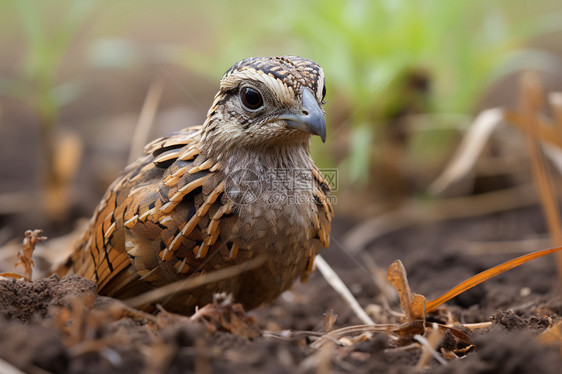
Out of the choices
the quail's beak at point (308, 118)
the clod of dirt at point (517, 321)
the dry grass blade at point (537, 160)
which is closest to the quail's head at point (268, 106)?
the quail's beak at point (308, 118)

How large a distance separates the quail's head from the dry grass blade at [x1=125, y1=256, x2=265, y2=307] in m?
0.61

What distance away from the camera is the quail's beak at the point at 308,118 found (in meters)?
2.93

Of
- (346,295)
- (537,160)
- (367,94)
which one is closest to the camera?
(346,295)

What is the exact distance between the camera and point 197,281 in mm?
2936

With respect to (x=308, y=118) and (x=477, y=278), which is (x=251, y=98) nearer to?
(x=308, y=118)

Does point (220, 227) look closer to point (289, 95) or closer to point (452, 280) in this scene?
point (289, 95)

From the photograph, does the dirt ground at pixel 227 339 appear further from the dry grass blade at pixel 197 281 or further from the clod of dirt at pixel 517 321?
the dry grass blade at pixel 197 281

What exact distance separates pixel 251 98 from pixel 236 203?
0.54 meters

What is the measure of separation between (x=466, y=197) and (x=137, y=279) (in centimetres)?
376

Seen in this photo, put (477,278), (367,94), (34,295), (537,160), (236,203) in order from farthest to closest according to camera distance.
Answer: (367,94)
(537,160)
(236,203)
(477,278)
(34,295)

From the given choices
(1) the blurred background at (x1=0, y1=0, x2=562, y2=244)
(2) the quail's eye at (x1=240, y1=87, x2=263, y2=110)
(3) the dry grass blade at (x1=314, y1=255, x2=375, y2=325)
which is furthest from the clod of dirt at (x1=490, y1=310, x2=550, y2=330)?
(1) the blurred background at (x1=0, y1=0, x2=562, y2=244)

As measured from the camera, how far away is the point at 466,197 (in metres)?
5.89

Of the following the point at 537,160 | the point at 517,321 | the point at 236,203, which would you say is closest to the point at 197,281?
the point at 236,203

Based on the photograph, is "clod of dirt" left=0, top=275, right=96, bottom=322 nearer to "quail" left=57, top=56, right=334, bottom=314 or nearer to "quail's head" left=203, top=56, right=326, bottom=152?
"quail" left=57, top=56, right=334, bottom=314
